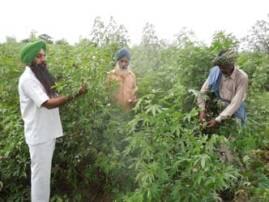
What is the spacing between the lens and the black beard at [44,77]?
4203mm

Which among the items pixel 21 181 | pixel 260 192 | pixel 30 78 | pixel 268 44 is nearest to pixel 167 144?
pixel 260 192

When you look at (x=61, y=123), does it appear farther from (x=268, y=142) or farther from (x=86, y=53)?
(x=268, y=142)

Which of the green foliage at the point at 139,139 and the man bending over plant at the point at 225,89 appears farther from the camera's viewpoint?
the man bending over plant at the point at 225,89

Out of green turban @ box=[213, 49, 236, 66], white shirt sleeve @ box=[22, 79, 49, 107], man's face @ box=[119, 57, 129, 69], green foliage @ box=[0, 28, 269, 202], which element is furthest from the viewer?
man's face @ box=[119, 57, 129, 69]

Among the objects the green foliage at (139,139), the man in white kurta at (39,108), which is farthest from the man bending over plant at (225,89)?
the man in white kurta at (39,108)

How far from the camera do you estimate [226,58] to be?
175 inches

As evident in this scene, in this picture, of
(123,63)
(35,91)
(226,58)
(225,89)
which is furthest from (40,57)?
(225,89)

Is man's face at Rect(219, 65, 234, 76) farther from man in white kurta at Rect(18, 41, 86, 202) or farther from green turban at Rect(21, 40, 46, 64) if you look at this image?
green turban at Rect(21, 40, 46, 64)

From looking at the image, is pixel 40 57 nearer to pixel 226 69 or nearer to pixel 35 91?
pixel 35 91

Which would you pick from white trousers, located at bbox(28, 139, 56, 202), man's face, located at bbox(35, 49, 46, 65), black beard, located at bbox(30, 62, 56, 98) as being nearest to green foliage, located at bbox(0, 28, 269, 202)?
black beard, located at bbox(30, 62, 56, 98)

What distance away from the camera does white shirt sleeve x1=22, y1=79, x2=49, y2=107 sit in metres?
4.07

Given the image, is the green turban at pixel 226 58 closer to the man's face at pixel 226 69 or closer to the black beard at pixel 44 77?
the man's face at pixel 226 69

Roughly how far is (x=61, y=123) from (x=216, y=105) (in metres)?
1.37

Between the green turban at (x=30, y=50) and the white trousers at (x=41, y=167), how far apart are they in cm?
67
